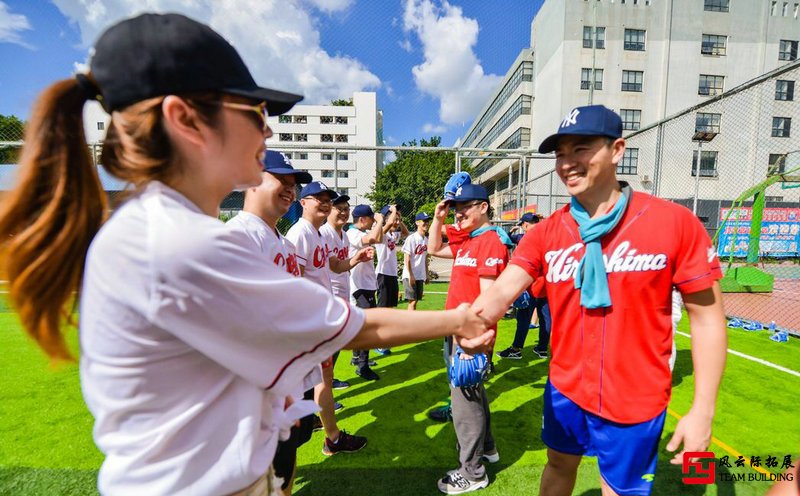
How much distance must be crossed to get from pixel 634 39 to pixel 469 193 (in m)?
34.0

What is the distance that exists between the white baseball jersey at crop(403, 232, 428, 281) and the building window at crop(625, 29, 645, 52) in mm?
30224

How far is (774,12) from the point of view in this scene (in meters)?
27.8

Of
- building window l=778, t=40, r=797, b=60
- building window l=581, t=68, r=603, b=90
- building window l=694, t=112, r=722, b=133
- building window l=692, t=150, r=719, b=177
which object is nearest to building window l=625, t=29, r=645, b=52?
building window l=581, t=68, r=603, b=90

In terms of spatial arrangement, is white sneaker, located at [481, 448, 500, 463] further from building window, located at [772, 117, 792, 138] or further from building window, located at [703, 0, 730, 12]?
building window, located at [703, 0, 730, 12]

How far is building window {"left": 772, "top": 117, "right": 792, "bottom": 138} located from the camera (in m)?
25.4

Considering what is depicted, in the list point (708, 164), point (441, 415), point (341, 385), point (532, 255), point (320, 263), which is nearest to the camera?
point (532, 255)

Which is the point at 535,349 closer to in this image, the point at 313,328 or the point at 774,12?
the point at 313,328

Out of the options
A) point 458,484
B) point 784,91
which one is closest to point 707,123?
point 784,91

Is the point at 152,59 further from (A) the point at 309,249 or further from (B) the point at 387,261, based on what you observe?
(B) the point at 387,261

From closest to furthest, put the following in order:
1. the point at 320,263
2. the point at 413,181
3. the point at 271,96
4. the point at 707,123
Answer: the point at 271,96 < the point at 320,263 < the point at 707,123 < the point at 413,181

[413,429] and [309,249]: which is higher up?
[309,249]

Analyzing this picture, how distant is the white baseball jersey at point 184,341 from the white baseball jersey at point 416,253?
6.62 m

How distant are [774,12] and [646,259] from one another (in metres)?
41.0

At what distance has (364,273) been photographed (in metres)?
5.90
